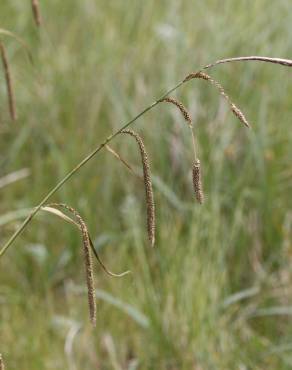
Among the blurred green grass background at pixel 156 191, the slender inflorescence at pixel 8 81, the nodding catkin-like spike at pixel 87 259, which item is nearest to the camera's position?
the nodding catkin-like spike at pixel 87 259

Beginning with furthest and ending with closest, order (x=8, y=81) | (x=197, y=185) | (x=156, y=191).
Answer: (x=156, y=191), (x=8, y=81), (x=197, y=185)

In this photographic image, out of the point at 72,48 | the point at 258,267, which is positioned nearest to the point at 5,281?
the point at 258,267

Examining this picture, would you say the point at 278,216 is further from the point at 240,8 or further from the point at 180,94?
the point at 240,8

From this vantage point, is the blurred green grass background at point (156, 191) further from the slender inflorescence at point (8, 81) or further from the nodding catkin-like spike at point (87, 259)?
the nodding catkin-like spike at point (87, 259)

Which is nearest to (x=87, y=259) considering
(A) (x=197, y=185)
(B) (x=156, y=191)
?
(A) (x=197, y=185)

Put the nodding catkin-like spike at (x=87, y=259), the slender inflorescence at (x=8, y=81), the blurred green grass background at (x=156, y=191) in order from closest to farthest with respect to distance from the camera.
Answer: the nodding catkin-like spike at (x=87, y=259)
the slender inflorescence at (x=8, y=81)
the blurred green grass background at (x=156, y=191)

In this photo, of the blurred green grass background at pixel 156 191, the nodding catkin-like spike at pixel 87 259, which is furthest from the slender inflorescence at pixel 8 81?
the blurred green grass background at pixel 156 191

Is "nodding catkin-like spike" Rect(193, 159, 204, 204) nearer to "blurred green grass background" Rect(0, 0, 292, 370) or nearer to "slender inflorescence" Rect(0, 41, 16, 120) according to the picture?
"slender inflorescence" Rect(0, 41, 16, 120)

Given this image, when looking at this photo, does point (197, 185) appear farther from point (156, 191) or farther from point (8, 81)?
point (156, 191)

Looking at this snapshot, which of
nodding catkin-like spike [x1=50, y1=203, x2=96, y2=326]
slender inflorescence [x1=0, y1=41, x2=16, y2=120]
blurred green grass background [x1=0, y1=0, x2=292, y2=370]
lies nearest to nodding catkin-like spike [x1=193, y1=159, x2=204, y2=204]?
nodding catkin-like spike [x1=50, y1=203, x2=96, y2=326]
